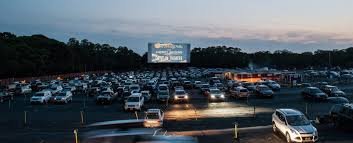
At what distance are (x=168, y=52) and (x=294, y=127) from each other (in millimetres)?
43141

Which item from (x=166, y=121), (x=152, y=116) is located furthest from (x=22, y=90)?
(x=152, y=116)

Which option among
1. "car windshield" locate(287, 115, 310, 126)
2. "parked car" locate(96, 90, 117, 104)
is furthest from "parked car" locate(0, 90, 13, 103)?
"car windshield" locate(287, 115, 310, 126)

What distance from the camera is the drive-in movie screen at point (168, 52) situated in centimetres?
Answer: 6725

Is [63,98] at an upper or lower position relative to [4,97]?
upper

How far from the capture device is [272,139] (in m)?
27.0

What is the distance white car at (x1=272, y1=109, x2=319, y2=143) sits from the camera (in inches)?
972

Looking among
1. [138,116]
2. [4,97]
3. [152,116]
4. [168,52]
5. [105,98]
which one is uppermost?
[168,52]

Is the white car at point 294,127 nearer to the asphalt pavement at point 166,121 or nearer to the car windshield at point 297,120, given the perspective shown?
the car windshield at point 297,120

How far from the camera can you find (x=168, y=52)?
6769cm

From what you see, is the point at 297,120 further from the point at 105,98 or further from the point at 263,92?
the point at 263,92

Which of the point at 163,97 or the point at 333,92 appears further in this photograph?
the point at 333,92

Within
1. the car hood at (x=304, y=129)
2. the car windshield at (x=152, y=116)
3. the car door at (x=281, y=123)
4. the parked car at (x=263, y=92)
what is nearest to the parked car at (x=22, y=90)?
the parked car at (x=263, y=92)

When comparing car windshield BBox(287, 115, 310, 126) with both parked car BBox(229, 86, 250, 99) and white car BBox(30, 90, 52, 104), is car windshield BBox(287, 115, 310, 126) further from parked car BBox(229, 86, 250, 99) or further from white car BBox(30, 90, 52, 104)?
white car BBox(30, 90, 52, 104)

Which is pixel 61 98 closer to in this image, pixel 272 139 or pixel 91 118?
pixel 91 118
